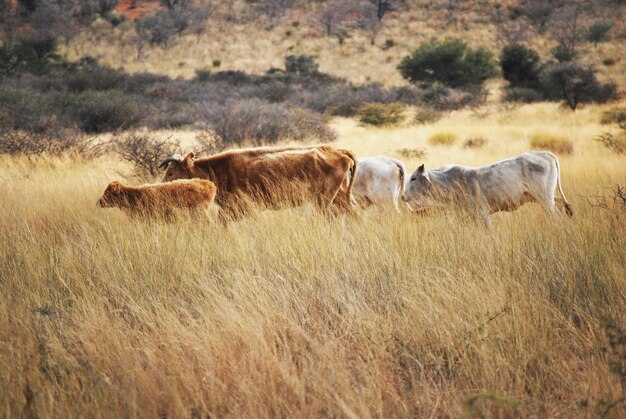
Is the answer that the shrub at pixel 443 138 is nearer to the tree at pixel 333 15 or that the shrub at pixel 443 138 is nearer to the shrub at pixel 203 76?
the shrub at pixel 203 76

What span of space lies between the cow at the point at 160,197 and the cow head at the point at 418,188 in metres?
2.59

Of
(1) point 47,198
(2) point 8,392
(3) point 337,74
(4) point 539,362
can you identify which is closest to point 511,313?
(4) point 539,362

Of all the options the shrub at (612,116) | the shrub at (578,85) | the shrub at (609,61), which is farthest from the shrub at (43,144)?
the shrub at (609,61)

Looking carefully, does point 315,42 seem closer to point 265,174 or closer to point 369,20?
point 369,20

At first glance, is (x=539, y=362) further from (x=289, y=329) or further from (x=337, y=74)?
(x=337, y=74)

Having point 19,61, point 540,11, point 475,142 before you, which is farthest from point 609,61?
point 19,61

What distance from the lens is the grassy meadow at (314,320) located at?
6.79 ft

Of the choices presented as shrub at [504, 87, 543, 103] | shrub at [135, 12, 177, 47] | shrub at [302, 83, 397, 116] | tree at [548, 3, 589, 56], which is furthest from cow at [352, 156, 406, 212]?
shrub at [135, 12, 177, 47]

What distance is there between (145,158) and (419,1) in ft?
191

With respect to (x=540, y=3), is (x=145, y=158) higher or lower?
lower

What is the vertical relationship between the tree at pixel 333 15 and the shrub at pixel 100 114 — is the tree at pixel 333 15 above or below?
above

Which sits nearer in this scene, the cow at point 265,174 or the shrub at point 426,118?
the cow at point 265,174

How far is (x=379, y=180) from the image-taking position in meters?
6.20

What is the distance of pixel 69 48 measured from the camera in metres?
44.0
